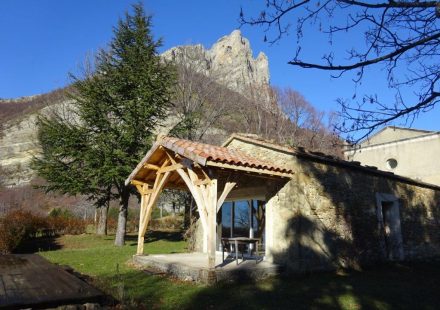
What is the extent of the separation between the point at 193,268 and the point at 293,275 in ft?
8.43

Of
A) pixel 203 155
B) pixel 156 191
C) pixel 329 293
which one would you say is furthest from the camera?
pixel 156 191

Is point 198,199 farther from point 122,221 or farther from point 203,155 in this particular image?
point 122,221

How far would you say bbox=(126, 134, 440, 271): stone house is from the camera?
328 inches

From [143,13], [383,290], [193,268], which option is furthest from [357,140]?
[143,13]

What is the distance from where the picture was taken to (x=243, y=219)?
1134 cm

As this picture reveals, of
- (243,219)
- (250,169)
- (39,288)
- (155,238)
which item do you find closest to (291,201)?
(250,169)

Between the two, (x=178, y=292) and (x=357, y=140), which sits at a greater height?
(x=357, y=140)

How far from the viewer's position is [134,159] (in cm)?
1479

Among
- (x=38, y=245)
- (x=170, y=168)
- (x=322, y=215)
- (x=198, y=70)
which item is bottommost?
(x=38, y=245)

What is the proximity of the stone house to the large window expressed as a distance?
0.10 ft

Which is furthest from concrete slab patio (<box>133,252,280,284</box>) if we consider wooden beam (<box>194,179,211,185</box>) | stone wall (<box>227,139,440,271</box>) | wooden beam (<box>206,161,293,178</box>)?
wooden beam (<box>206,161,293,178</box>)

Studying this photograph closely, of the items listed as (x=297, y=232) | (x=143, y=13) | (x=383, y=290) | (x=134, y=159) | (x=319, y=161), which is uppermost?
(x=143, y=13)

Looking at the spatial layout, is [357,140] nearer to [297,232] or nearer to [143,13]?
[297,232]

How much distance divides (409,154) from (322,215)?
54.8 ft
